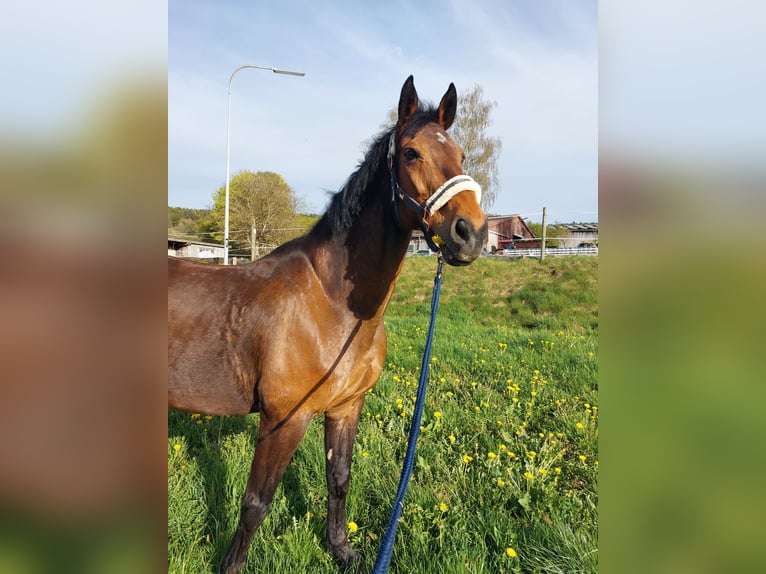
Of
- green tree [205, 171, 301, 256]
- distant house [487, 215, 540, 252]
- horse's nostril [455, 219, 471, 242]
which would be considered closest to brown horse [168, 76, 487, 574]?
horse's nostril [455, 219, 471, 242]

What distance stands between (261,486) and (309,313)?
0.99 m

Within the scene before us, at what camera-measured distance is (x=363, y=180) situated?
2.38 m

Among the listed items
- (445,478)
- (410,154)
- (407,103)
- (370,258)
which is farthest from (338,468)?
(407,103)

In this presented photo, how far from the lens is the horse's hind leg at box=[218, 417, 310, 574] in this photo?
2.25 metres

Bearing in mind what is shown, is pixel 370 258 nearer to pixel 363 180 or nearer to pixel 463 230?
pixel 363 180

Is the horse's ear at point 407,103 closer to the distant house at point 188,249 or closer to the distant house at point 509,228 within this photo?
the distant house at point 188,249

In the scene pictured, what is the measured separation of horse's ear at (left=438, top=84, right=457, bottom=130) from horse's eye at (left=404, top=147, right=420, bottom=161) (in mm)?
416

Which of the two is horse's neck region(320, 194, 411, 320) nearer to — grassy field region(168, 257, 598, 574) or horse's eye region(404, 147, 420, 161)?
horse's eye region(404, 147, 420, 161)

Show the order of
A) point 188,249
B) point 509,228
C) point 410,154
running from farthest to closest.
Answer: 1. point 509,228
2. point 188,249
3. point 410,154

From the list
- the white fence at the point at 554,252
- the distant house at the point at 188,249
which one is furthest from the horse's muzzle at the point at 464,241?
the white fence at the point at 554,252

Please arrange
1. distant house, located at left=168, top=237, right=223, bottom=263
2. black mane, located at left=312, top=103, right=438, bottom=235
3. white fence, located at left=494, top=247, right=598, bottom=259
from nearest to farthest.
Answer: black mane, located at left=312, top=103, right=438, bottom=235, distant house, located at left=168, top=237, right=223, bottom=263, white fence, located at left=494, top=247, right=598, bottom=259
